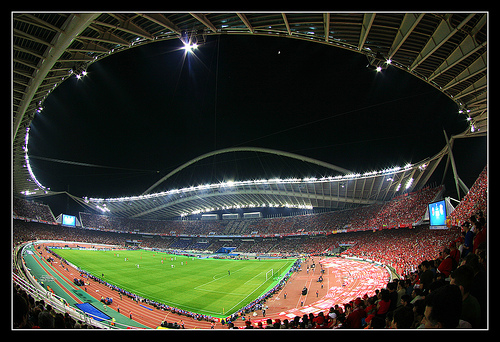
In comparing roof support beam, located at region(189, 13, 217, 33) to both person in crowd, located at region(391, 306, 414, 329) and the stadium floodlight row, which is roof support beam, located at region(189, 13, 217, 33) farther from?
the stadium floodlight row

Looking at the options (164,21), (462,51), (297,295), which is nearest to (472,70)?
(462,51)

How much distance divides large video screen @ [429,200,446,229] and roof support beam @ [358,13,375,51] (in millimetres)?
24072

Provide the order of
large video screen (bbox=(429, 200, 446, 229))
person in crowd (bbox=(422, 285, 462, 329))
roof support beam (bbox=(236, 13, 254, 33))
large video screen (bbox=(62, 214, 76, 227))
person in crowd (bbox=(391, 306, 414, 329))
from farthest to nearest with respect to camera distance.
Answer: large video screen (bbox=(62, 214, 76, 227)) → large video screen (bbox=(429, 200, 446, 229)) → roof support beam (bbox=(236, 13, 254, 33)) → person in crowd (bbox=(391, 306, 414, 329)) → person in crowd (bbox=(422, 285, 462, 329))

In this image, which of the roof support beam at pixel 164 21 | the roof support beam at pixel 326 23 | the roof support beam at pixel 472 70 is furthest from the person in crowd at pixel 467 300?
the roof support beam at pixel 472 70

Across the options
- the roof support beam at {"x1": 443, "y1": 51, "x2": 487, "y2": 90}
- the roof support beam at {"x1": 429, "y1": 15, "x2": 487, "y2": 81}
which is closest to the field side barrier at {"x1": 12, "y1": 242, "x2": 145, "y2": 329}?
the roof support beam at {"x1": 429, "y1": 15, "x2": 487, "y2": 81}

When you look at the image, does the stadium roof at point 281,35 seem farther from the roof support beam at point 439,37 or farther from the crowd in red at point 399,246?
the crowd in red at point 399,246

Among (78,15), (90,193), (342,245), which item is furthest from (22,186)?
(342,245)

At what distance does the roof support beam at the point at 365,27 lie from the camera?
36.1 ft

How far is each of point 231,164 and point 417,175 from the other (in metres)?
40.7

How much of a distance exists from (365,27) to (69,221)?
290 ft

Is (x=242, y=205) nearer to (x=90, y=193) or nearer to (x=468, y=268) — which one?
(x=90, y=193)

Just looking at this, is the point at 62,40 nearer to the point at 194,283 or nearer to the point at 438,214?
the point at 194,283

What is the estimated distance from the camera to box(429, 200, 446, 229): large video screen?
27.7 metres

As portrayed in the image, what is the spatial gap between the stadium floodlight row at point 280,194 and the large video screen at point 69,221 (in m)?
6.56
